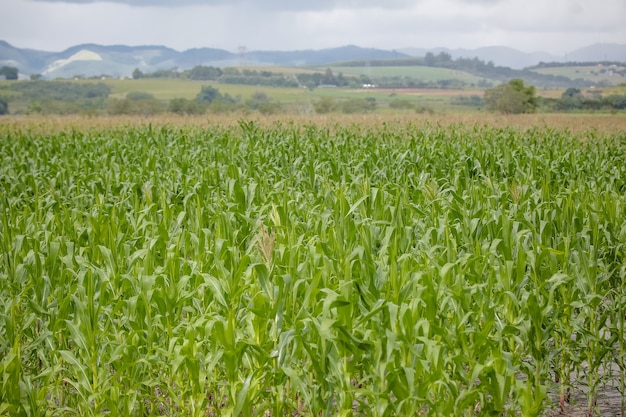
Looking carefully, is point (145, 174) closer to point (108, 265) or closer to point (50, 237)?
point (50, 237)

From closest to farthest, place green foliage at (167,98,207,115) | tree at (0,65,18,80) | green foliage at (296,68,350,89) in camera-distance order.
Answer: green foliage at (167,98,207,115) < tree at (0,65,18,80) < green foliage at (296,68,350,89)

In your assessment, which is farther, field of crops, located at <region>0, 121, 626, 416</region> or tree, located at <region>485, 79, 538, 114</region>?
tree, located at <region>485, 79, 538, 114</region>

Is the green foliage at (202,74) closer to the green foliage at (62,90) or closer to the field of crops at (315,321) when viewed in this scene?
the green foliage at (62,90)

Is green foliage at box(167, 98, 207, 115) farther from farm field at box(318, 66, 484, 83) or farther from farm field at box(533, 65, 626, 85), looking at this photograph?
farm field at box(318, 66, 484, 83)

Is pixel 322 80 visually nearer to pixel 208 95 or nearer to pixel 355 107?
pixel 208 95

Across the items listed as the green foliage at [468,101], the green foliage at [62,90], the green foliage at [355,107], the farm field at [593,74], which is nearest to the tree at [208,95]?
the green foliage at [62,90]

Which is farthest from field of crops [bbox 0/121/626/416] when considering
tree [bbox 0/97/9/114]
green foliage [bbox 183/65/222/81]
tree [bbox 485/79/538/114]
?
green foliage [bbox 183/65/222/81]

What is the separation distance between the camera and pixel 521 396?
4.82 metres

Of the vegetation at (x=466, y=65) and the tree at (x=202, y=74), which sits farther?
the vegetation at (x=466, y=65)

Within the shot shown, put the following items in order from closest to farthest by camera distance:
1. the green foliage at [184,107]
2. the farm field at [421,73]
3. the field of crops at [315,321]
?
the field of crops at [315,321], the green foliage at [184,107], the farm field at [421,73]

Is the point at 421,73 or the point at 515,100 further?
the point at 421,73

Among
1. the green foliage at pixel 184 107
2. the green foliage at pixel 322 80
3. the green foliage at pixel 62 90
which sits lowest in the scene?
the green foliage at pixel 62 90

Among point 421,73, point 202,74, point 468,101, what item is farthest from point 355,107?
point 421,73

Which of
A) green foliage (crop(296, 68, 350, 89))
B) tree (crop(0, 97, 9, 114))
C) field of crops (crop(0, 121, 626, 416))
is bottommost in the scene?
tree (crop(0, 97, 9, 114))
